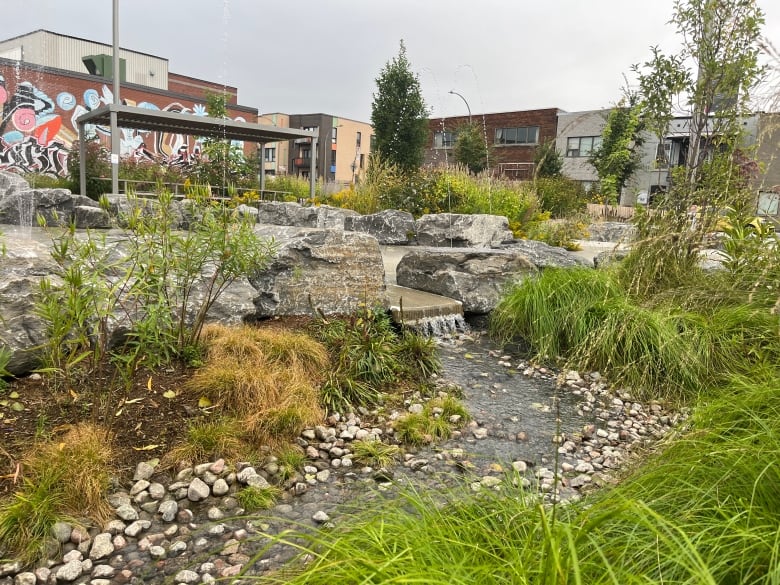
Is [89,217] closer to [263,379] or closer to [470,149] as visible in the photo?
[263,379]

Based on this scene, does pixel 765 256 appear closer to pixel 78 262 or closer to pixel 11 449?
pixel 78 262

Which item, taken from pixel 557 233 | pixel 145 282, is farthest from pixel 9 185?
pixel 557 233

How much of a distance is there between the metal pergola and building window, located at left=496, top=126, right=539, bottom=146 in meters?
25.6

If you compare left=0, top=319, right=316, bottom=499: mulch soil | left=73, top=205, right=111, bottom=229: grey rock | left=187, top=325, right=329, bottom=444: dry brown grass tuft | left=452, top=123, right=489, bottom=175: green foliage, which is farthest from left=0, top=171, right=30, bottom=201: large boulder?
left=452, top=123, right=489, bottom=175: green foliage

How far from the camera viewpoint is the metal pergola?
33.4 ft

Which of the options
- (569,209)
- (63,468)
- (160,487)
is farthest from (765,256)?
(569,209)

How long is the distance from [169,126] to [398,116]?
722cm

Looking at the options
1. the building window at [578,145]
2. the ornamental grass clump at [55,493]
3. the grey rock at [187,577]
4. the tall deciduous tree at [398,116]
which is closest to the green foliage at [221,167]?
the tall deciduous tree at [398,116]

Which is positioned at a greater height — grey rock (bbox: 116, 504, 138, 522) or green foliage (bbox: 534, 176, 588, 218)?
green foliage (bbox: 534, 176, 588, 218)

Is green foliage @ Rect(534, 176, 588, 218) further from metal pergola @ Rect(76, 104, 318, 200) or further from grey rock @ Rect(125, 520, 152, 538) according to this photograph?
grey rock @ Rect(125, 520, 152, 538)

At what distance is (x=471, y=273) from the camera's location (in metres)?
5.23

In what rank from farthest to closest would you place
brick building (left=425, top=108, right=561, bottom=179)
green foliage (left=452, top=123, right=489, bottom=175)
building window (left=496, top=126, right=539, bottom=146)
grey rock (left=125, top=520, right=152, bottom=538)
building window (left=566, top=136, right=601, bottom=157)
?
building window (left=496, top=126, right=539, bottom=146) → brick building (left=425, top=108, right=561, bottom=179) → building window (left=566, top=136, right=601, bottom=157) → green foliage (left=452, top=123, right=489, bottom=175) → grey rock (left=125, top=520, right=152, bottom=538)

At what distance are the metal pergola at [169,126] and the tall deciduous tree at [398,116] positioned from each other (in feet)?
14.3

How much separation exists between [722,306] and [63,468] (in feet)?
13.0
